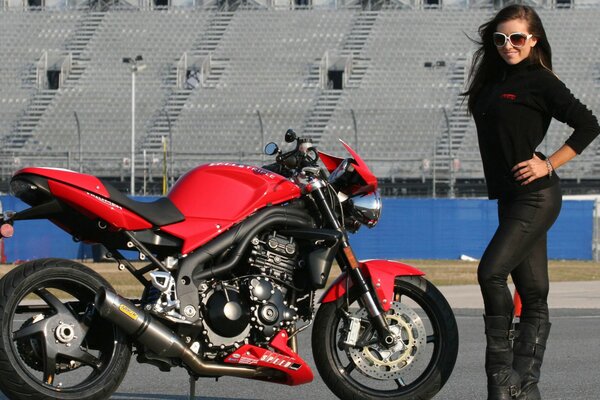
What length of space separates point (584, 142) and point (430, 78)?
42.6 meters

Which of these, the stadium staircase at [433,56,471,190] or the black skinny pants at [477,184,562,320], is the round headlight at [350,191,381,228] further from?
the stadium staircase at [433,56,471,190]

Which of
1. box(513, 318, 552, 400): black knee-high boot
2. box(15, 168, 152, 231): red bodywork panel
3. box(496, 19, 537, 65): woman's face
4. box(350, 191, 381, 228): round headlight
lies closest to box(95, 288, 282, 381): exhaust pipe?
box(15, 168, 152, 231): red bodywork panel

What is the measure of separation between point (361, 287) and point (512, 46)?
134 centimetres

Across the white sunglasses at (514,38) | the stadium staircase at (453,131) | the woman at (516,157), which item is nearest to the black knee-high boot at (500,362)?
the woman at (516,157)

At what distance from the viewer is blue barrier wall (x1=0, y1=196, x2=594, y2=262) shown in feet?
95.1

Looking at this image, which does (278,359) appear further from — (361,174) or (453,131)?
(453,131)

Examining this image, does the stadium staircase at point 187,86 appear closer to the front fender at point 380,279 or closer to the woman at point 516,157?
the front fender at point 380,279

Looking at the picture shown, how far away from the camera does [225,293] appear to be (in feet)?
19.8

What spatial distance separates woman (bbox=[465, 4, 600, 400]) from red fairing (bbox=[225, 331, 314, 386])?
864 millimetres

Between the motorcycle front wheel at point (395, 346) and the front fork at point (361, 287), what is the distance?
4 centimetres

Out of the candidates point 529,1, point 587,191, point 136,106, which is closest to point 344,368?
point 587,191

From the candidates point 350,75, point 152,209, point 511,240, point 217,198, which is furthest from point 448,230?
point 152,209

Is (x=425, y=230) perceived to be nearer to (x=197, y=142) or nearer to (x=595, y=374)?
(x=197, y=142)

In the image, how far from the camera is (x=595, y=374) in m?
8.47
